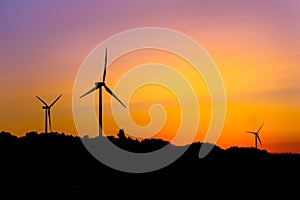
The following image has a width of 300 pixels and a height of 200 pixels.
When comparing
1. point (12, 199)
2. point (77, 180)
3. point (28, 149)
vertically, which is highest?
point (28, 149)

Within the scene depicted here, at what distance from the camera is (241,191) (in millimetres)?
184875

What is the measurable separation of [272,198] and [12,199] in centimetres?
7838

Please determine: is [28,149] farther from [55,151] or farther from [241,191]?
[241,191]

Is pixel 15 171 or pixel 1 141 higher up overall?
pixel 1 141

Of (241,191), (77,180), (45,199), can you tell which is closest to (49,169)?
(77,180)

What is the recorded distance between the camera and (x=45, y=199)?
13575cm

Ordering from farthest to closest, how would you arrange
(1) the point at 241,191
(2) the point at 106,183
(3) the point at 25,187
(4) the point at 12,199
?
1. (1) the point at 241,191
2. (2) the point at 106,183
3. (3) the point at 25,187
4. (4) the point at 12,199

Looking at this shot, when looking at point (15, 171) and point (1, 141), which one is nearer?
point (15, 171)

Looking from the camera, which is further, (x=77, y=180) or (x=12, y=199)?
(x=77, y=180)

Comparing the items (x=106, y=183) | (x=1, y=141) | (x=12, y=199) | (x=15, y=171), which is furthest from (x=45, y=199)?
(x=1, y=141)

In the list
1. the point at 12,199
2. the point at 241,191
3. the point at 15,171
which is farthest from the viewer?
the point at 241,191

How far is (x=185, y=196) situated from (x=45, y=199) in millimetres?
46660

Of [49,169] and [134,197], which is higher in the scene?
[49,169]

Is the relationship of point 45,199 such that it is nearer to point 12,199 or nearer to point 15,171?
point 12,199
